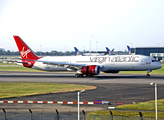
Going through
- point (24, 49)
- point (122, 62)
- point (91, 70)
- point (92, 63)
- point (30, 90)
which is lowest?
point (30, 90)

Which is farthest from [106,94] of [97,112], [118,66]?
[118,66]

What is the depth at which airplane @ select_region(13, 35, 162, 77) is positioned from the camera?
5672 cm

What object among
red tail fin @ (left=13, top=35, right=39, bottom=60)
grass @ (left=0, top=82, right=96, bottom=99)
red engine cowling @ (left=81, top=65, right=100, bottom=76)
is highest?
red tail fin @ (left=13, top=35, right=39, bottom=60)

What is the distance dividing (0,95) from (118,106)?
629 inches

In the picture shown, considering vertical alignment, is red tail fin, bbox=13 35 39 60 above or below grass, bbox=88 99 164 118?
above

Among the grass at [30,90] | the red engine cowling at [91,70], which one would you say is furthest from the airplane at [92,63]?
the grass at [30,90]

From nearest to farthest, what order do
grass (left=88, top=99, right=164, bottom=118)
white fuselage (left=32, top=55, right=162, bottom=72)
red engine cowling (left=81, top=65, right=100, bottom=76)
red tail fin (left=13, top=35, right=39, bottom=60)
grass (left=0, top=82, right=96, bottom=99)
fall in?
grass (left=88, top=99, right=164, bottom=118), grass (left=0, top=82, right=96, bottom=99), red engine cowling (left=81, top=65, right=100, bottom=76), white fuselage (left=32, top=55, right=162, bottom=72), red tail fin (left=13, top=35, right=39, bottom=60)

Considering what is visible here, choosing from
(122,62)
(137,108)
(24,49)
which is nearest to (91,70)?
(122,62)

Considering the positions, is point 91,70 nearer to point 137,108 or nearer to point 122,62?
point 122,62

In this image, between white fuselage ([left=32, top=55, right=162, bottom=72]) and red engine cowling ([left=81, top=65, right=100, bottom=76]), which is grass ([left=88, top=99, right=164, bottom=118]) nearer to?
red engine cowling ([left=81, top=65, right=100, bottom=76])

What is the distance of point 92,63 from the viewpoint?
60.2m

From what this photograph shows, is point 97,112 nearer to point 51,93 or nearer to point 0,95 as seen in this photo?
point 51,93

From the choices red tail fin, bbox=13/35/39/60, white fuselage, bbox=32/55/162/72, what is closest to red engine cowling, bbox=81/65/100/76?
white fuselage, bbox=32/55/162/72

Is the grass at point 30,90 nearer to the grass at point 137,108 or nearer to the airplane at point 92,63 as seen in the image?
the grass at point 137,108
